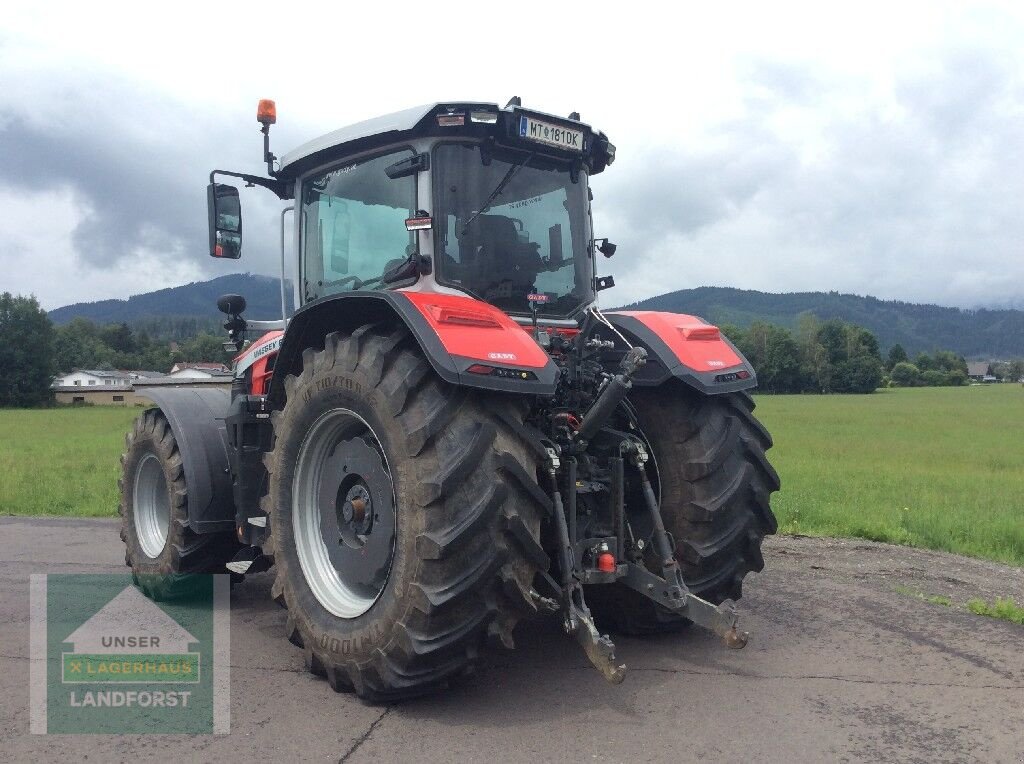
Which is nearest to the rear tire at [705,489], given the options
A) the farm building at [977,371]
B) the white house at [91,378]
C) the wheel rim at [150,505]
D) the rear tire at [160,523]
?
the rear tire at [160,523]

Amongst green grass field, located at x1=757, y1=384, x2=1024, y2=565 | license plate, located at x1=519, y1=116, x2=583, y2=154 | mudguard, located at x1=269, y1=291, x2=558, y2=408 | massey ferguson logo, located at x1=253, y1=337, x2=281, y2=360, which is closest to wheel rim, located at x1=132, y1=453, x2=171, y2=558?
massey ferguson logo, located at x1=253, y1=337, x2=281, y2=360

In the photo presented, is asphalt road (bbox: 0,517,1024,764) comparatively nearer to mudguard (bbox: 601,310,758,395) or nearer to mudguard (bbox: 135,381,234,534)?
mudguard (bbox: 135,381,234,534)

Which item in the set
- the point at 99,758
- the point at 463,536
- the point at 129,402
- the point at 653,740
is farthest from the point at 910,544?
the point at 129,402

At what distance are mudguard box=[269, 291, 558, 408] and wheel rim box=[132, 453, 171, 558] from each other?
273 cm

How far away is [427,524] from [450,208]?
1.71 metres

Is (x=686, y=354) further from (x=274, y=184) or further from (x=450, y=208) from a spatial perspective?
(x=274, y=184)

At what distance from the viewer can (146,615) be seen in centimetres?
519

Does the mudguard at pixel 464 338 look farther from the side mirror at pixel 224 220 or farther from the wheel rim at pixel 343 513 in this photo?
the side mirror at pixel 224 220

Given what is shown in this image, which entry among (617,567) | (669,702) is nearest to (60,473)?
(617,567)

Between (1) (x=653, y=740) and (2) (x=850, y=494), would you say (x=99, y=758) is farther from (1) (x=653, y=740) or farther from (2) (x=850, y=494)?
(2) (x=850, y=494)

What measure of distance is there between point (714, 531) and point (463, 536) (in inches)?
62.3

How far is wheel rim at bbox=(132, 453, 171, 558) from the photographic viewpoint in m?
6.07

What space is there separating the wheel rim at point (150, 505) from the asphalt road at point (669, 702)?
98 centimetres

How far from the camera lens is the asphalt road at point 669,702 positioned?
3189 mm
